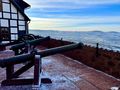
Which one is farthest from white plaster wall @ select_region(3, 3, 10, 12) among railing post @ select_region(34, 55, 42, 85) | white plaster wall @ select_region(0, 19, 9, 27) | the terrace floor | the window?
railing post @ select_region(34, 55, 42, 85)

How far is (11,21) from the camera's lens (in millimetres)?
21812

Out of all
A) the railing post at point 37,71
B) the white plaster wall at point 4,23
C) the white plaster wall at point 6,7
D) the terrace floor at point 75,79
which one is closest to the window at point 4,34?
the white plaster wall at point 4,23

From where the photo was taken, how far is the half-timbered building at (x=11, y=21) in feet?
68.6

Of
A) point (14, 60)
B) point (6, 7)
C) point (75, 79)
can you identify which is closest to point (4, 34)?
point (6, 7)

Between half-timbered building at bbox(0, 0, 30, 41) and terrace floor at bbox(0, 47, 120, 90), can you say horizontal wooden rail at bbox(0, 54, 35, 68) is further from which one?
half-timbered building at bbox(0, 0, 30, 41)

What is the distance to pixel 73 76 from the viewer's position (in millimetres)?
7820

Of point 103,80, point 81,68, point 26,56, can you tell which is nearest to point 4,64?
point 26,56

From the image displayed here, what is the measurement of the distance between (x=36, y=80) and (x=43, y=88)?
322 mm

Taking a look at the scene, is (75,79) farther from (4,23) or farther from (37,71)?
(4,23)

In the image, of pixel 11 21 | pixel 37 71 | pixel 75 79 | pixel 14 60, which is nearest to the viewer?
pixel 37 71

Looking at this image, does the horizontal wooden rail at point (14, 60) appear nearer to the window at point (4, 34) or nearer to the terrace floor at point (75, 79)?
the terrace floor at point (75, 79)

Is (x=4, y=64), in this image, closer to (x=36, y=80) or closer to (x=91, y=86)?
(x=36, y=80)

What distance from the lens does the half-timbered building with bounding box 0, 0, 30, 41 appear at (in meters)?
20.9

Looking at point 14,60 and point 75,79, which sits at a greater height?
point 14,60
